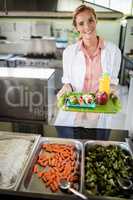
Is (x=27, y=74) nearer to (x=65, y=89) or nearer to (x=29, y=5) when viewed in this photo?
(x=29, y=5)

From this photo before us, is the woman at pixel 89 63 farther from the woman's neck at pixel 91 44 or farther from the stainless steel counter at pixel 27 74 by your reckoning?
the stainless steel counter at pixel 27 74

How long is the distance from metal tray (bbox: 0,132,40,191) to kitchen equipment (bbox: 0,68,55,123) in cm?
116

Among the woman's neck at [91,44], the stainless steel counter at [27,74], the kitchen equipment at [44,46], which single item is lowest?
the stainless steel counter at [27,74]

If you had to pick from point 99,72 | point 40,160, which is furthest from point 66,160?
point 99,72

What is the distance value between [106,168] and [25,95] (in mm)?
1646

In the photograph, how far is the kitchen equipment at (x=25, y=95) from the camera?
2377 mm

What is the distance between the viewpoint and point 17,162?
1.00 metres

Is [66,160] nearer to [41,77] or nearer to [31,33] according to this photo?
[41,77]

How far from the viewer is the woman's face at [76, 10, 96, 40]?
158 centimetres

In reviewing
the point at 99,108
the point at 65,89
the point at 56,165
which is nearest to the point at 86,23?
the point at 65,89

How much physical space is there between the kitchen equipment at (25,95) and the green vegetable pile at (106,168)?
135 cm

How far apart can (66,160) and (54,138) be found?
18 centimetres

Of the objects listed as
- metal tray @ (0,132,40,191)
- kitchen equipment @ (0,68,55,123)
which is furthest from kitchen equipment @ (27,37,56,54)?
metal tray @ (0,132,40,191)

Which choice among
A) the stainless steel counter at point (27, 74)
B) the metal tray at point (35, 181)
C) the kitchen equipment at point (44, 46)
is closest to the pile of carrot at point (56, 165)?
the metal tray at point (35, 181)
